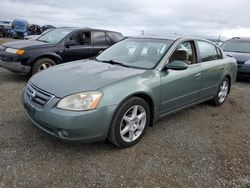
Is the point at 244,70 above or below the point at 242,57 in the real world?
below

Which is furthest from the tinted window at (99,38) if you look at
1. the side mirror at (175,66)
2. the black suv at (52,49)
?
the side mirror at (175,66)

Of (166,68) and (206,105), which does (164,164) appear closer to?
(166,68)

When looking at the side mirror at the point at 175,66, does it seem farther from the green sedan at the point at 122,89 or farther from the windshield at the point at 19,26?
the windshield at the point at 19,26

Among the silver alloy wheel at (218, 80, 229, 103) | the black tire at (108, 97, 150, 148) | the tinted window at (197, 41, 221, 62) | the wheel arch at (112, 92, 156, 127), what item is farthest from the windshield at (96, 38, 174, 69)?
the silver alloy wheel at (218, 80, 229, 103)

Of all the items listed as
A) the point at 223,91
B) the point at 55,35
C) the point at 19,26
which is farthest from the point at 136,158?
the point at 19,26

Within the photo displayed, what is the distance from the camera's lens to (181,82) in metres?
3.74

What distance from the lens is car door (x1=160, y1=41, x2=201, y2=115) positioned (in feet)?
11.5

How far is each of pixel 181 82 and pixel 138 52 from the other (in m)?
0.86

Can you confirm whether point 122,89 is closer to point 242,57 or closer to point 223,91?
point 223,91

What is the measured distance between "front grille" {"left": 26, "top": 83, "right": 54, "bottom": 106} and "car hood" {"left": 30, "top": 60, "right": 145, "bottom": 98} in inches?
1.9

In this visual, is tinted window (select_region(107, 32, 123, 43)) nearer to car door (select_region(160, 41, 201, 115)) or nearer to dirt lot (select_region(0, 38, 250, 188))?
car door (select_region(160, 41, 201, 115))

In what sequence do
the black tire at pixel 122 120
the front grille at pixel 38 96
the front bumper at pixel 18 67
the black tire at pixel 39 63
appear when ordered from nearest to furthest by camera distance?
the front grille at pixel 38 96
the black tire at pixel 122 120
the front bumper at pixel 18 67
the black tire at pixel 39 63

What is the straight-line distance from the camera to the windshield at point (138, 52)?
3658mm

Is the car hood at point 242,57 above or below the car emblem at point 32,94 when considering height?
above
